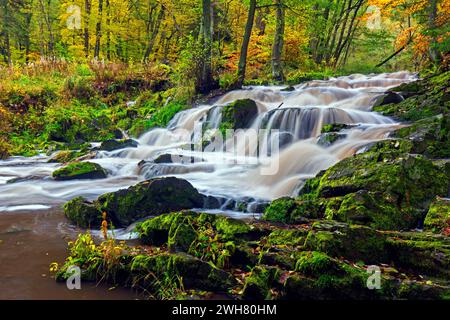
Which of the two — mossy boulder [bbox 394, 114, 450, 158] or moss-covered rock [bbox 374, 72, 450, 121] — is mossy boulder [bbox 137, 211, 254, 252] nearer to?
mossy boulder [bbox 394, 114, 450, 158]

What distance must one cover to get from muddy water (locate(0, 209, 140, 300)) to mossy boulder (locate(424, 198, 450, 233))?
3.22 metres

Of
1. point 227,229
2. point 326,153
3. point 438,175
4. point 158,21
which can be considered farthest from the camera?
point 158,21

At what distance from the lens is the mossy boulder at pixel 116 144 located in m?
11.6

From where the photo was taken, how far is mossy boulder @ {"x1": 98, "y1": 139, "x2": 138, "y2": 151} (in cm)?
1157

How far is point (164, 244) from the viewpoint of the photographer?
461 centimetres

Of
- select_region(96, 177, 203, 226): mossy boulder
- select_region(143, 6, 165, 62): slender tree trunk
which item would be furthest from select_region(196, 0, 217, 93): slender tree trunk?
select_region(143, 6, 165, 62): slender tree trunk

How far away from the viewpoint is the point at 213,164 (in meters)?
9.45

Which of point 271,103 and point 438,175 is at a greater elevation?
point 271,103

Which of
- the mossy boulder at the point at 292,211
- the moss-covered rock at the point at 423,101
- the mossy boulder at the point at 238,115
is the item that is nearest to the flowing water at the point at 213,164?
the mossy boulder at the point at 238,115

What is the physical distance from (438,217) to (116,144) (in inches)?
369

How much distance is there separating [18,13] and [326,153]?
25865mm

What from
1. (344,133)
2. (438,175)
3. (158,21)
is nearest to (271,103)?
(344,133)

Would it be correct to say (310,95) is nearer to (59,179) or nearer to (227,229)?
(59,179)
